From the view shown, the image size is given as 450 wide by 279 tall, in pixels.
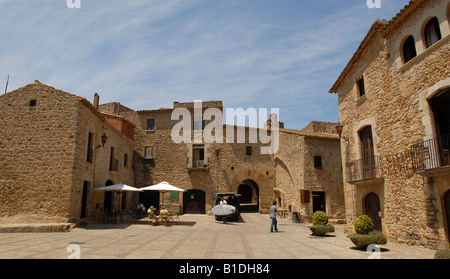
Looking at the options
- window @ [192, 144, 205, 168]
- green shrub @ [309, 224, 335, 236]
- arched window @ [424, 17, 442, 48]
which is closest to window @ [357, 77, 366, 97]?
arched window @ [424, 17, 442, 48]

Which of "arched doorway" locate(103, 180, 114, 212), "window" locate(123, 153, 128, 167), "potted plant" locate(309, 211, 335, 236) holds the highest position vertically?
"window" locate(123, 153, 128, 167)

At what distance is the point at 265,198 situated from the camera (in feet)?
81.8

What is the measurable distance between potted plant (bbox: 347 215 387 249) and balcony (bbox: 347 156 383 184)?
8.62 feet

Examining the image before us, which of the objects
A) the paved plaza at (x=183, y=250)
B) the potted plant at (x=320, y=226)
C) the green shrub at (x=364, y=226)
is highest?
the green shrub at (x=364, y=226)

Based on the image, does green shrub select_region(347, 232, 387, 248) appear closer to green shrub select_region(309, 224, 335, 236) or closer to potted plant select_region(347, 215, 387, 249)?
potted plant select_region(347, 215, 387, 249)

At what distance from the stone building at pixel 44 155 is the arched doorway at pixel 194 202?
31.4 feet

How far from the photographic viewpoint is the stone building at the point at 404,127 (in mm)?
8789

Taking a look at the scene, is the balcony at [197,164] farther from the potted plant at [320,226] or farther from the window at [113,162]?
the potted plant at [320,226]

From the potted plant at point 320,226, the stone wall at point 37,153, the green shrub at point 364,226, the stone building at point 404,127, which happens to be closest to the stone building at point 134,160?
the stone wall at point 37,153

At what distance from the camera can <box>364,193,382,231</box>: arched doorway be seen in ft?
39.3

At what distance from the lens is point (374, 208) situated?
12297 millimetres

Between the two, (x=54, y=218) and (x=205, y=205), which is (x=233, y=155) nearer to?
(x=205, y=205)

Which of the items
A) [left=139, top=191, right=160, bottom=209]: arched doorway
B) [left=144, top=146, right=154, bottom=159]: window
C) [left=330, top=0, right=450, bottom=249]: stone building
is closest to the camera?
[left=330, top=0, right=450, bottom=249]: stone building
